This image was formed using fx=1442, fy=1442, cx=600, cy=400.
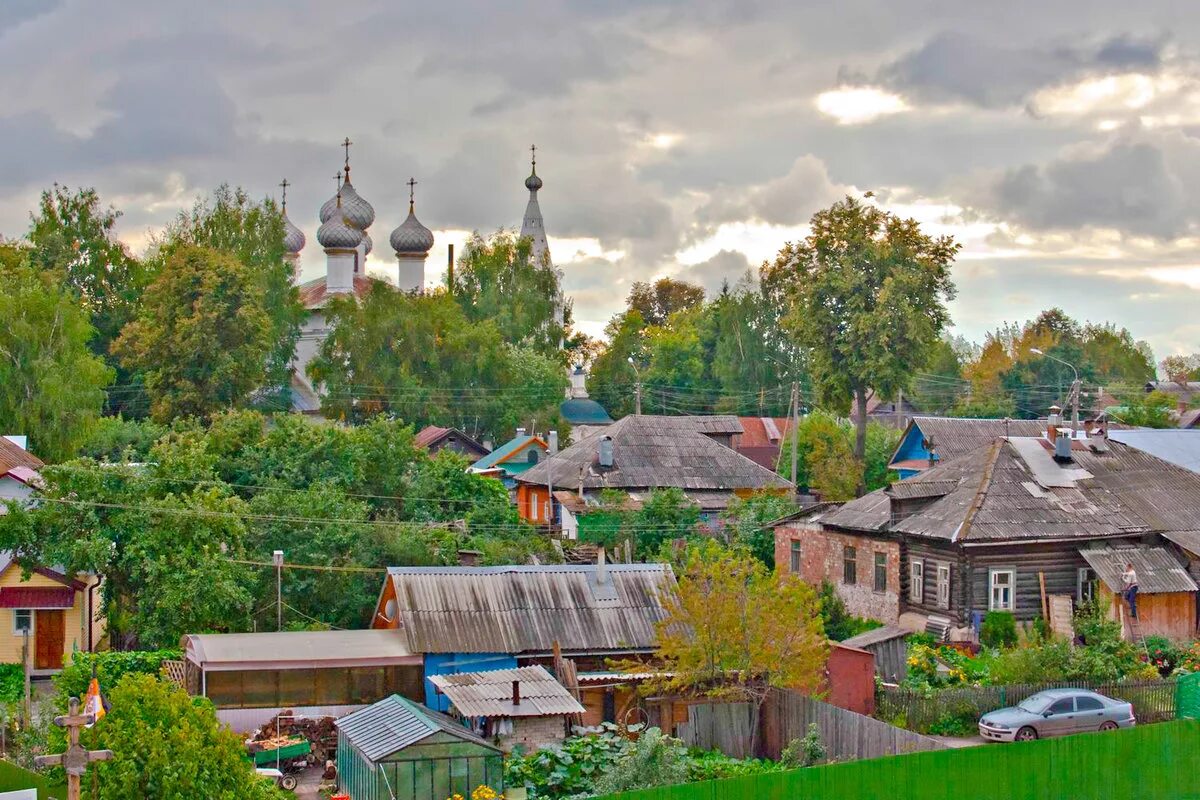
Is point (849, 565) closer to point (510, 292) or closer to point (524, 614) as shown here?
point (524, 614)

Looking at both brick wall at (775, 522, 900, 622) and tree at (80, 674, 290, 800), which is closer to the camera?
tree at (80, 674, 290, 800)

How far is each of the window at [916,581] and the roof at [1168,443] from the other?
875 centimetres

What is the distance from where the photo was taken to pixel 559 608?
86.2 feet

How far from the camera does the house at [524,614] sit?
25.2 metres

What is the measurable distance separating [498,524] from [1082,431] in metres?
15.9

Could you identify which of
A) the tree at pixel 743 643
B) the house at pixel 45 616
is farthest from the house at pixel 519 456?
the tree at pixel 743 643

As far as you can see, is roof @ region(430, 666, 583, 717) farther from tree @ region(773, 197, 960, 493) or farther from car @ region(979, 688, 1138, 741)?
tree @ region(773, 197, 960, 493)

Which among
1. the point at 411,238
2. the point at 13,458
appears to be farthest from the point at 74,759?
the point at 411,238

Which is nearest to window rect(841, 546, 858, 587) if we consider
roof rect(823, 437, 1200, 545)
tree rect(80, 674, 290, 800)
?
roof rect(823, 437, 1200, 545)

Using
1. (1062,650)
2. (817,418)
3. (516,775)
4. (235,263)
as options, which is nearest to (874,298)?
(817,418)

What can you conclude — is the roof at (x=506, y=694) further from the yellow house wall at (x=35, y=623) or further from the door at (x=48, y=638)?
the door at (x=48, y=638)

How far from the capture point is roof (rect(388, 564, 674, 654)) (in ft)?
83.3

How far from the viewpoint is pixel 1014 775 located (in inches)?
651

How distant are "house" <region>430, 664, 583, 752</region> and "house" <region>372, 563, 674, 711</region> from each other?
6.37ft
